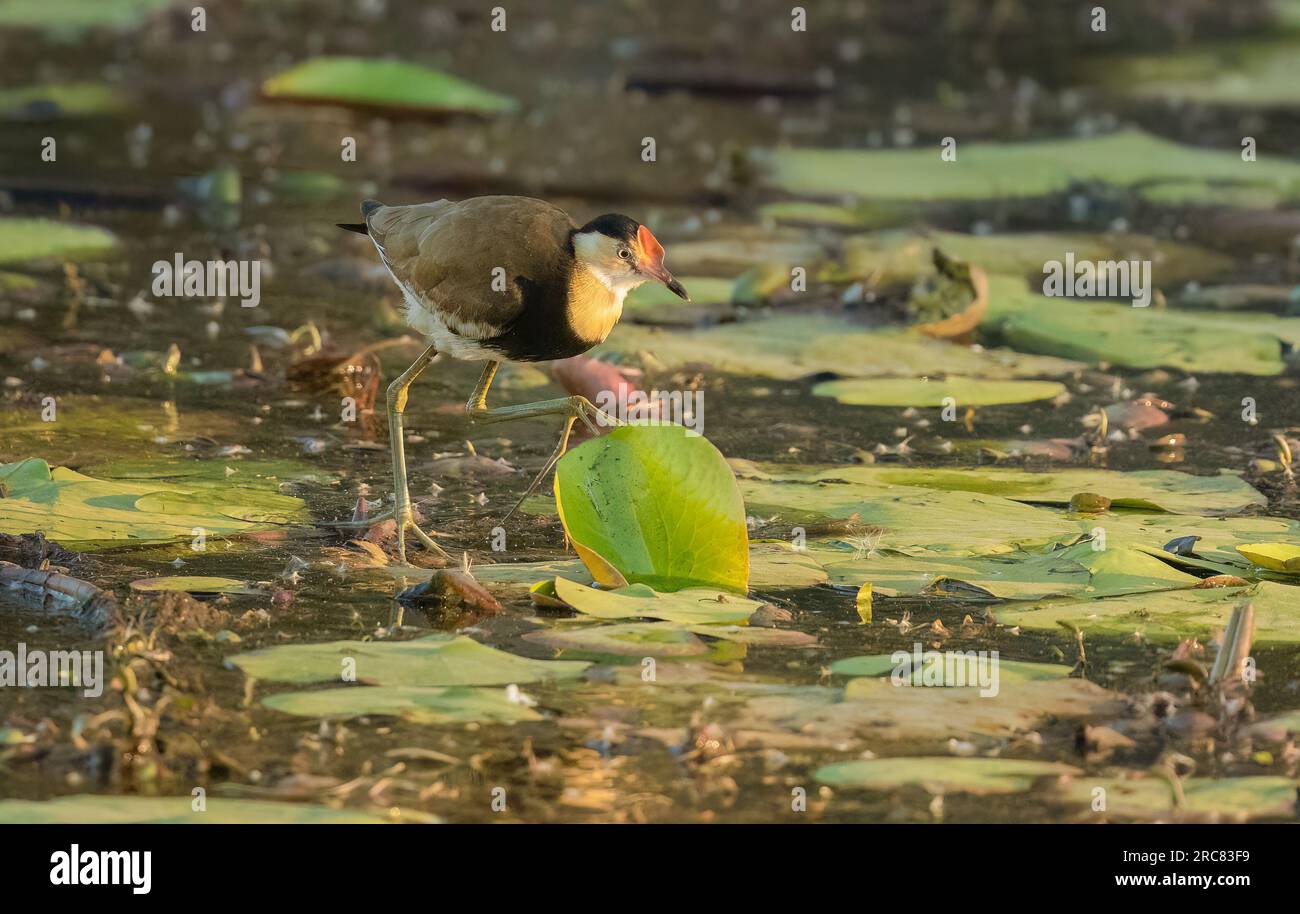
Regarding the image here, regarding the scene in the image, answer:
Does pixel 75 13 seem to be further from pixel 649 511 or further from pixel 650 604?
pixel 650 604

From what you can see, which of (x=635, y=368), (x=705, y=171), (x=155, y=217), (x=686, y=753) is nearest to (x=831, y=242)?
(x=705, y=171)

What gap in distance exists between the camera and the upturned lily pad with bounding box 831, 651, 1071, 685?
504 centimetres

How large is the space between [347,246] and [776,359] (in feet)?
9.50

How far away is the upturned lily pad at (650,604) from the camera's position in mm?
5340

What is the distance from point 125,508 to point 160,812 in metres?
2.14

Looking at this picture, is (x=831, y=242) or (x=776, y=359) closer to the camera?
(x=776, y=359)

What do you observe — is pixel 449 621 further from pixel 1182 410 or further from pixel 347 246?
pixel 347 246

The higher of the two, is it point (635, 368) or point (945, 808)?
point (635, 368)

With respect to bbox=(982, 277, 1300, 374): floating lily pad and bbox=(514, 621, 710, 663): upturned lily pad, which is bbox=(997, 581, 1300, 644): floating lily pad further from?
bbox=(982, 277, 1300, 374): floating lily pad

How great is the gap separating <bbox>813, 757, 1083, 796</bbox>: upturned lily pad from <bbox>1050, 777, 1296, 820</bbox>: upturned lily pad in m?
0.09

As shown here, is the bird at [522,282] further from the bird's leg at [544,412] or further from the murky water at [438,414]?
the murky water at [438,414]

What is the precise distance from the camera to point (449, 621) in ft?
17.8

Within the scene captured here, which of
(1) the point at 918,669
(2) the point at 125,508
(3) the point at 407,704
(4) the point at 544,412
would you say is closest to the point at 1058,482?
(4) the point at 544,412

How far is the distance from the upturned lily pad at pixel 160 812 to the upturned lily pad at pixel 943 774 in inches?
39.9
